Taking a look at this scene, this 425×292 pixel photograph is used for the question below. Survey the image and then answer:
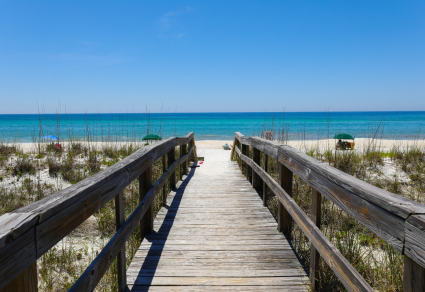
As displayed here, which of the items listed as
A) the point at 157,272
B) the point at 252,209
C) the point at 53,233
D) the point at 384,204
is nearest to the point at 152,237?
the point at 157,272

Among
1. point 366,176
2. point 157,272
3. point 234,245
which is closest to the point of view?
point 157,272

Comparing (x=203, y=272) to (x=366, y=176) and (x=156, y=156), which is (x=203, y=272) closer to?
(x=156, y=156)

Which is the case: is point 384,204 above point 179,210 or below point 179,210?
above

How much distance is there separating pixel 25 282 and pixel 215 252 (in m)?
2.08

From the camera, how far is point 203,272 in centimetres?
261

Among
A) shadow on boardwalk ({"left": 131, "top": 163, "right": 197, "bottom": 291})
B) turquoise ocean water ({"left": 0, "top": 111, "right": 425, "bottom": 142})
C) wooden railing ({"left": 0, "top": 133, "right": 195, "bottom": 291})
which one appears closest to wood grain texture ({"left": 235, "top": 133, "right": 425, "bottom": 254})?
wooden railing ({"left": 0, "top": 133, "right": 195, "bottom": 291})

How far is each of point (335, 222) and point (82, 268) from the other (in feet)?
11.2

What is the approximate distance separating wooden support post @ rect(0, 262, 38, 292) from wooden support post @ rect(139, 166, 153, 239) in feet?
6.52

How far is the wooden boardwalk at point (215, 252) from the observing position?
8.03 ft

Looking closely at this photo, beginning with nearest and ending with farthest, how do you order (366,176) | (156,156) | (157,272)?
(157,272) → (156,156) → (366,176)

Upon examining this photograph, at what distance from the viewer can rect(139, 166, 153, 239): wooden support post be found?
321 centimetres

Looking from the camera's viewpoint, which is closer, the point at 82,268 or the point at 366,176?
Answer: the point at 82,268

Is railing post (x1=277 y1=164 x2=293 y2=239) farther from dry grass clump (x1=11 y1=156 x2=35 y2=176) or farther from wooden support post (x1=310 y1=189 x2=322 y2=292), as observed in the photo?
dry grass clump (x1=11 y1=156 x2=35 y2=176)

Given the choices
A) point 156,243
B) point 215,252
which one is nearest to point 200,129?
point 156,243
